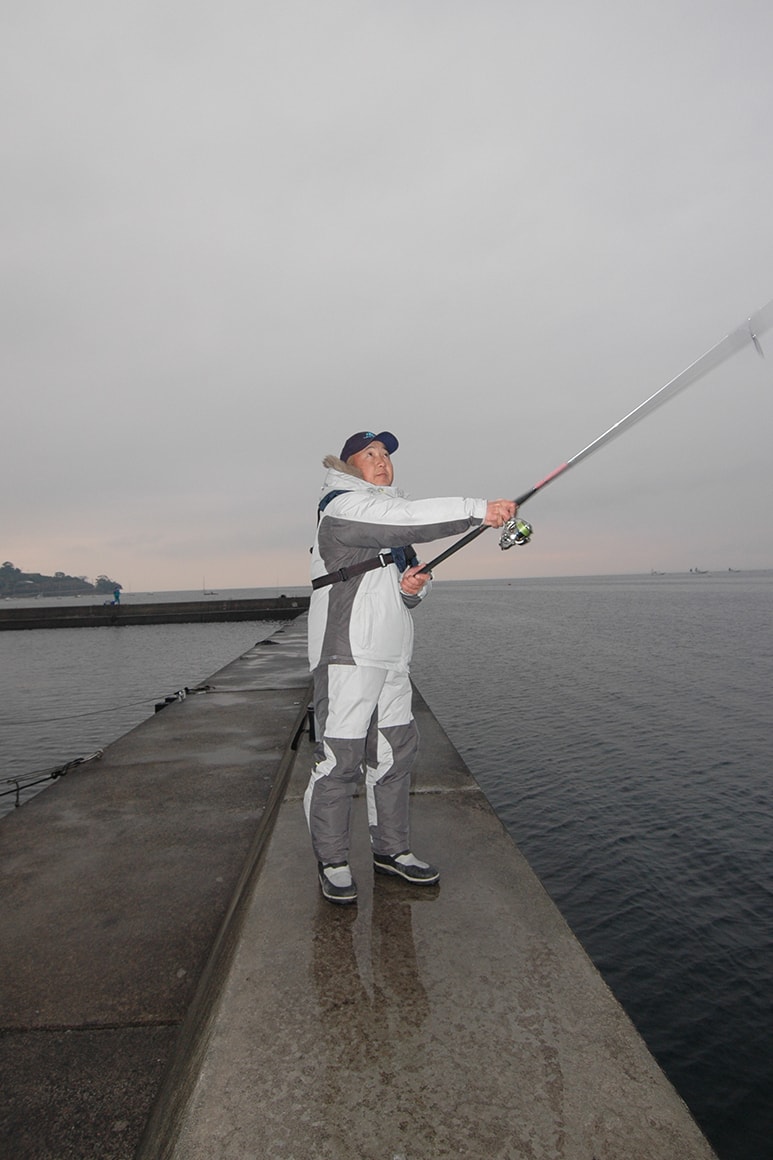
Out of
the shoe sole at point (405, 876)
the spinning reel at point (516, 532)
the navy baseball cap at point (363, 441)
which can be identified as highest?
the navy baseball cap at point (363, 441)


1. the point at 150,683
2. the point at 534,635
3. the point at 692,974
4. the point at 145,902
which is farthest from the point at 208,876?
the point at 534,635

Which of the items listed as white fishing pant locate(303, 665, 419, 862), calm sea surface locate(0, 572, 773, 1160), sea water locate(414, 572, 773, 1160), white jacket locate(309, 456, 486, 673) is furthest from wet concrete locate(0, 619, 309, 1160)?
sea water locate(414, 572, 773, 1160)

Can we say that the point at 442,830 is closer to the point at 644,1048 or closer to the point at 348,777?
the point at 348,777

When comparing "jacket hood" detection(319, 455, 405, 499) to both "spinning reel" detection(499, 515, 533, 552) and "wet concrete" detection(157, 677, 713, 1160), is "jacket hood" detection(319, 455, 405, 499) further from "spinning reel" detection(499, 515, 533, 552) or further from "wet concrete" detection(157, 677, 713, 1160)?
"wet concrete" detection(157, 677, 713, 1160)

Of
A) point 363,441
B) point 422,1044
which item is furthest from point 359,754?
point 363,441

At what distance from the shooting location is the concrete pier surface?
1.58 metres

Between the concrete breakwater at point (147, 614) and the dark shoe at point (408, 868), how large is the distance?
51.8 meters

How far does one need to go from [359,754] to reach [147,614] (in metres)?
56.3

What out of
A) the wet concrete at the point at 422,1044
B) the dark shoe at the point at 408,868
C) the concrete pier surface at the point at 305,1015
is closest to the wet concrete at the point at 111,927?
the concrete pier surface at the point at 305,1015

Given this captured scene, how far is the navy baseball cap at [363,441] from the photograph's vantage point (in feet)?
10.8

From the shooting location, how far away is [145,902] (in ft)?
10.2

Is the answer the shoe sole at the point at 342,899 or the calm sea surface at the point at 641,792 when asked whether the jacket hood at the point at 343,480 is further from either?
the calm sea surface at the point at 641,792

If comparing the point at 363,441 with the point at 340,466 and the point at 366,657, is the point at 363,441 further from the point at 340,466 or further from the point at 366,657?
the point at 366,657

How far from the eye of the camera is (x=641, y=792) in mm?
9562
